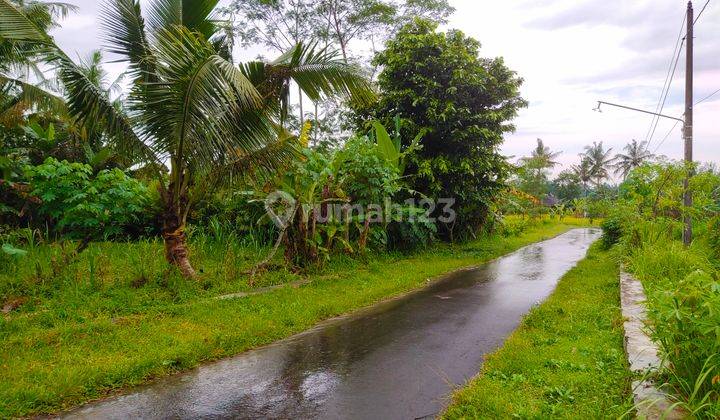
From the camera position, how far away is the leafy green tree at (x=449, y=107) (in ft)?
38.8

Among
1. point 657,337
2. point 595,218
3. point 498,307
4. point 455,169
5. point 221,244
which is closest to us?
point 657,337

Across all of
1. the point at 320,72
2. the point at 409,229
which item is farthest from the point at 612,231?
the point at 320,72

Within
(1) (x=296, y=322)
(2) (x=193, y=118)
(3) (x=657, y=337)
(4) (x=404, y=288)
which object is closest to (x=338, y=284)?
(4) (x=404, y=288)

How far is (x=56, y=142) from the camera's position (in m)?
10.8

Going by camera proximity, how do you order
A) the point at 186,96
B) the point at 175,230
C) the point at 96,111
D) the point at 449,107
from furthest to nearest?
the point at 449,107, the point at 175,230, the point at 96,111, the point at 186,96

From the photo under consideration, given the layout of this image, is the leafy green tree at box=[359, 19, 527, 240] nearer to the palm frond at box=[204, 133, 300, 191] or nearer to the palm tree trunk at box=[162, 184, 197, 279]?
the palm frond at box=[204, 133, 300, 191]

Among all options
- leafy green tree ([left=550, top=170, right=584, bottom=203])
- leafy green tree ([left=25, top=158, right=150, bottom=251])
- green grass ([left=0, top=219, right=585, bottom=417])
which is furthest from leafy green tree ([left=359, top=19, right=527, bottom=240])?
leafy green tree ([left=550, top=170, right=584, bottom=203])

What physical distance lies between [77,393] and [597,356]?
174 inches

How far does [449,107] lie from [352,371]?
8.72m

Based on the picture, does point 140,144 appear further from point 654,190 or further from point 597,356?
point 654,190

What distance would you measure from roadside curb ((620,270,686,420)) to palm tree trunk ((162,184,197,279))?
17.5 ft

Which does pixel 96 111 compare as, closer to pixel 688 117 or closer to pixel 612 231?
pixel 688 117

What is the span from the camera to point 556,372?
12.6 feet

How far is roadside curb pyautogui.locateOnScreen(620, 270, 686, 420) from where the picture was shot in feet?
9.36
